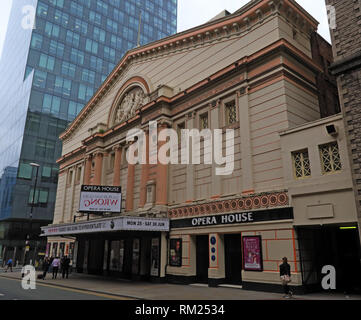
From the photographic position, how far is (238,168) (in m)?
18.4

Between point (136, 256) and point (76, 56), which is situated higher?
point (76, 56)

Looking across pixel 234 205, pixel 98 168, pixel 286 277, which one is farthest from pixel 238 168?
pixel 98 168

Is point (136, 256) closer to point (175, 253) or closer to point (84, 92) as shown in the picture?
point (175, 253)

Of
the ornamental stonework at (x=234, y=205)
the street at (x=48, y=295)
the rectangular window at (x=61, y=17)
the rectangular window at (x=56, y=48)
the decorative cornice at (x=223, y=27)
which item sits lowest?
the street at (x=48, y=295)

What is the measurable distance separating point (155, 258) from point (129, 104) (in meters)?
14.9

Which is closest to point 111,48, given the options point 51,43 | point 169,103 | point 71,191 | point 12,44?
point 51,43

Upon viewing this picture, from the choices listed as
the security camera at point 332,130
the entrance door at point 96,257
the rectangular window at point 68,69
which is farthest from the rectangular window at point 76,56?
the security camera at point 332,130

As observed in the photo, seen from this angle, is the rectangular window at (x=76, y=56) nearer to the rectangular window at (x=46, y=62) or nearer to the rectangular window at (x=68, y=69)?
Result: the rectangular window at (x=68, y=69)

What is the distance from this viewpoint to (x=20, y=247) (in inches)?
2069

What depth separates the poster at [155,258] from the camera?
2147cm

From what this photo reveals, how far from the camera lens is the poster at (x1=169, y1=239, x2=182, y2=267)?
20.5m

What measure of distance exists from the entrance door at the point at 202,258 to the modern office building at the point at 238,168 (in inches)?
2.6

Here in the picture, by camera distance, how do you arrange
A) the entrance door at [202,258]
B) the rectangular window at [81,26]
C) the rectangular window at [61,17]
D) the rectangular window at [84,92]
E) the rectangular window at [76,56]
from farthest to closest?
the rectangular window at [81,26] → the rectangular window at [61,17] → the rectangular window at [76,56] → the rectangular window at [84,92] → the entrance door at [202,258]

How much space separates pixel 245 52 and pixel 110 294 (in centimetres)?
1598
